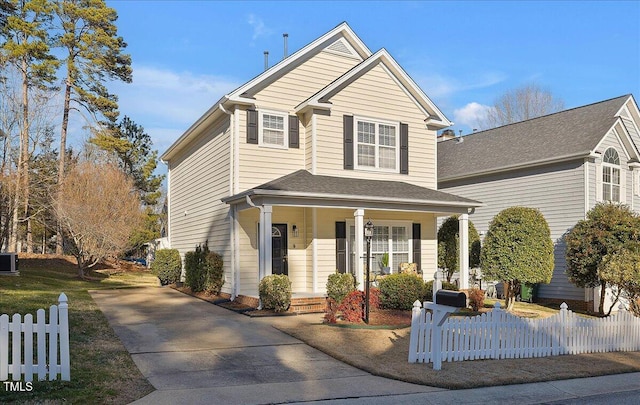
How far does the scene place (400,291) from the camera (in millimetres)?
13828

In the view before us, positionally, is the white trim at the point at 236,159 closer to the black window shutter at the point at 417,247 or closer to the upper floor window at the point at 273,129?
the upper floor window at the point at 273,129

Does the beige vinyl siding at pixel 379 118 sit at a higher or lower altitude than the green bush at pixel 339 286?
higher

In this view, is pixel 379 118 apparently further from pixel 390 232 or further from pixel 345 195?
pixel 345 195

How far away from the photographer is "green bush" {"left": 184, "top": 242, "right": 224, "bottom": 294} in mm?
16344

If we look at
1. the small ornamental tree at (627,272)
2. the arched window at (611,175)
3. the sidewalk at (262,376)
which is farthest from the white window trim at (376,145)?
the arched window at (611,175)

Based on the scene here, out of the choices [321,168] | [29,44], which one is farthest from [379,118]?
[29,44]

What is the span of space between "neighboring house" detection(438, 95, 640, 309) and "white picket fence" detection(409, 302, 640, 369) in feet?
26.7

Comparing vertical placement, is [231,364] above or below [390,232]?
below

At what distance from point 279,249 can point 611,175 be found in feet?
41.3

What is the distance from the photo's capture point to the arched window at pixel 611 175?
18891 mm

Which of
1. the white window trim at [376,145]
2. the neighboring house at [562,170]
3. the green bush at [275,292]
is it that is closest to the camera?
the green bush at [275,292]

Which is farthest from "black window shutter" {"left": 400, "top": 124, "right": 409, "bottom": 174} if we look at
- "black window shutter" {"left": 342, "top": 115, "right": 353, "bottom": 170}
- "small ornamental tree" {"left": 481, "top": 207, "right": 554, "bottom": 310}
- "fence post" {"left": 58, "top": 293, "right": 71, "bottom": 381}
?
"fence post" {"left": 58, "top": 293, "right": 71, "bottom": 381}

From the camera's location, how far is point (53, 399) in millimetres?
5828

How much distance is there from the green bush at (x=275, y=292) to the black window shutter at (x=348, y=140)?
15.8 feet
